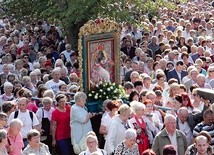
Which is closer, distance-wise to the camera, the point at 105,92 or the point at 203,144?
the point at 203,144

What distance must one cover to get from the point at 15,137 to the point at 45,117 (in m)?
2.05

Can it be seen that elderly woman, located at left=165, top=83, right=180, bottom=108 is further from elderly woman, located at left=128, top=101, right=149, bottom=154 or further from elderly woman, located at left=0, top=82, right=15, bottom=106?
elderly woman, located at left=0, top=82, right=15, bottom=106

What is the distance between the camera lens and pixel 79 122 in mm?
14484

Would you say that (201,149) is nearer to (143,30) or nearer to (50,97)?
(50,97)

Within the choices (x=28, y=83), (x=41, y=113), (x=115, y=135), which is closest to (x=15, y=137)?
(x=115, y=135)

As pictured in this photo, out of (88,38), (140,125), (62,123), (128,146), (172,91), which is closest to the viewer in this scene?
(128,146)

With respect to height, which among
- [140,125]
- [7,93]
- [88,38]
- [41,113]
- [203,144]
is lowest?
[203,144]

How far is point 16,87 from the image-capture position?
1638cm

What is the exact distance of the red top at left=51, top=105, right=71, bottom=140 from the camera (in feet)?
47.7

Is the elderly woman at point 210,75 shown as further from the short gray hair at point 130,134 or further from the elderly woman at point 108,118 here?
the short gray hair at point 130,134

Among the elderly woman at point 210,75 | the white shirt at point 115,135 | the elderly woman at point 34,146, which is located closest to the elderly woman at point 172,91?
the white shirt at point 115,135

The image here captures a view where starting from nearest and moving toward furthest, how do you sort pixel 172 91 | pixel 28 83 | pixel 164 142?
pixel 164 142 → pixel 172 91 → pixel 28 83

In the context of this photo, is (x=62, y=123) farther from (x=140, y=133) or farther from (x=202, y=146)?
(x=202, y=146)

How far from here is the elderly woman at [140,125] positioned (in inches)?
527
